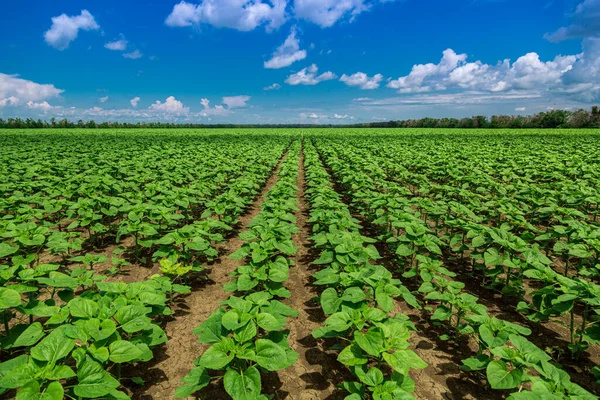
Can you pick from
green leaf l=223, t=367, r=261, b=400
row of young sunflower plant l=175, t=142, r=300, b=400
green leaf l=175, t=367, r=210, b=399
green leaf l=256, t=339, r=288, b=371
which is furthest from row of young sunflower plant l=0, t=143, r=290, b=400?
green leaf l=256, t=339, r=288, b=371

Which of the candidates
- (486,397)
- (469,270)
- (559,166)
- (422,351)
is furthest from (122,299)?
(559,166)

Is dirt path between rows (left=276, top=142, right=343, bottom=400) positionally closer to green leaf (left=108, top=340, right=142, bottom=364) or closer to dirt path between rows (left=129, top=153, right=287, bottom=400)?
dirt path between rows (left=129, top=153, right=287, bottom=400)

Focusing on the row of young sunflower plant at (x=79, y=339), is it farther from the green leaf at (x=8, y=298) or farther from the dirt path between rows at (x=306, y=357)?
the dirt path between rows at (x=306, y=357)

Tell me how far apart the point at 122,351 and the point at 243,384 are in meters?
1.07

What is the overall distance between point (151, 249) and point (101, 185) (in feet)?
12.5

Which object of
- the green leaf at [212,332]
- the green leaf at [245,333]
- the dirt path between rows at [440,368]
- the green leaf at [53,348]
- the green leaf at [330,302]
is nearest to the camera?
the green leaf at [53,348]

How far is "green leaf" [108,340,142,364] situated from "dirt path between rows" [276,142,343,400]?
1.45 m

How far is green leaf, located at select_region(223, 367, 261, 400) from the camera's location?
2.25 metres

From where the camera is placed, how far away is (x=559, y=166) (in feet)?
42.3

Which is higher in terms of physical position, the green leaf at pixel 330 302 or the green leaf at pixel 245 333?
the green leaf at pixel 245 333

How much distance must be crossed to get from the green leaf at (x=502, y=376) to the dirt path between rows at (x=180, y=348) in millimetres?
2608

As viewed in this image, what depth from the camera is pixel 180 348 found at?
12.2 ft

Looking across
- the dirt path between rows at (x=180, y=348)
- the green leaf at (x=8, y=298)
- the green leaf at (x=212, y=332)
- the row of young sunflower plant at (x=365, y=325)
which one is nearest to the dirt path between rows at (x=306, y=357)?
the row of young sunflower plant at (x=365, y=325)

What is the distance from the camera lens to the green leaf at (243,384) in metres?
2.25
